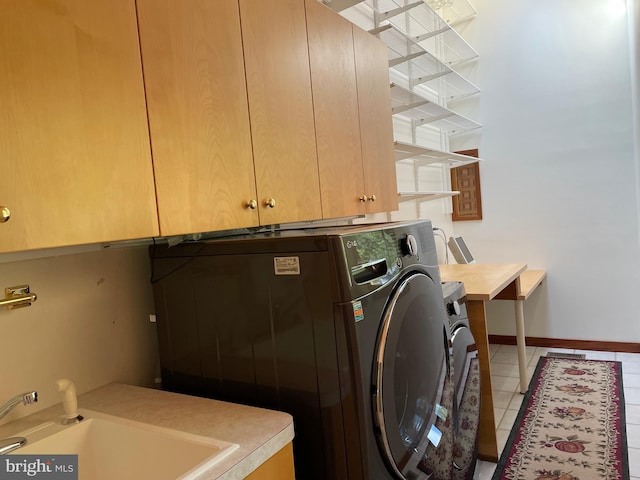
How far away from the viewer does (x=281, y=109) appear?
1385 mm

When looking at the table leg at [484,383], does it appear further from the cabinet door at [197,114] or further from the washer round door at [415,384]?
the cabinet door at [197,114]

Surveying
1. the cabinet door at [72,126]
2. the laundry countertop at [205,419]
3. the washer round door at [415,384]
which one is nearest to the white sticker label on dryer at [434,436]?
the washer round door at [415,384]

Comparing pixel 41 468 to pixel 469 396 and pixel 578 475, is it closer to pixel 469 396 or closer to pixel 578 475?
pixel 469 396

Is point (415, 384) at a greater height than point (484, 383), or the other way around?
point (415, 384)

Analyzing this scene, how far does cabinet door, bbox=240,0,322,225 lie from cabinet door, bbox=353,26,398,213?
40 cm

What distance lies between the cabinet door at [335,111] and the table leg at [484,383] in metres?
0.85

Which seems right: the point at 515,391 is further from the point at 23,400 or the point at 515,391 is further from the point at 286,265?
the point at 23,400

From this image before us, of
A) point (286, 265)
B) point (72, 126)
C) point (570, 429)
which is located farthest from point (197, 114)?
point (570, 429)

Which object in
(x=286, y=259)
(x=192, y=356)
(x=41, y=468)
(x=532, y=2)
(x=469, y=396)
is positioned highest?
(x=532, y=2)

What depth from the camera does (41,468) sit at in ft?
3.24

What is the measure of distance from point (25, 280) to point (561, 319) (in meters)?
3.99

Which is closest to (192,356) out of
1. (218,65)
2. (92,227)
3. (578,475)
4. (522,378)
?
(92,227)

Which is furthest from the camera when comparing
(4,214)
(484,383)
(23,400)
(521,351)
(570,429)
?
(521,351)

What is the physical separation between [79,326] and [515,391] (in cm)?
285
